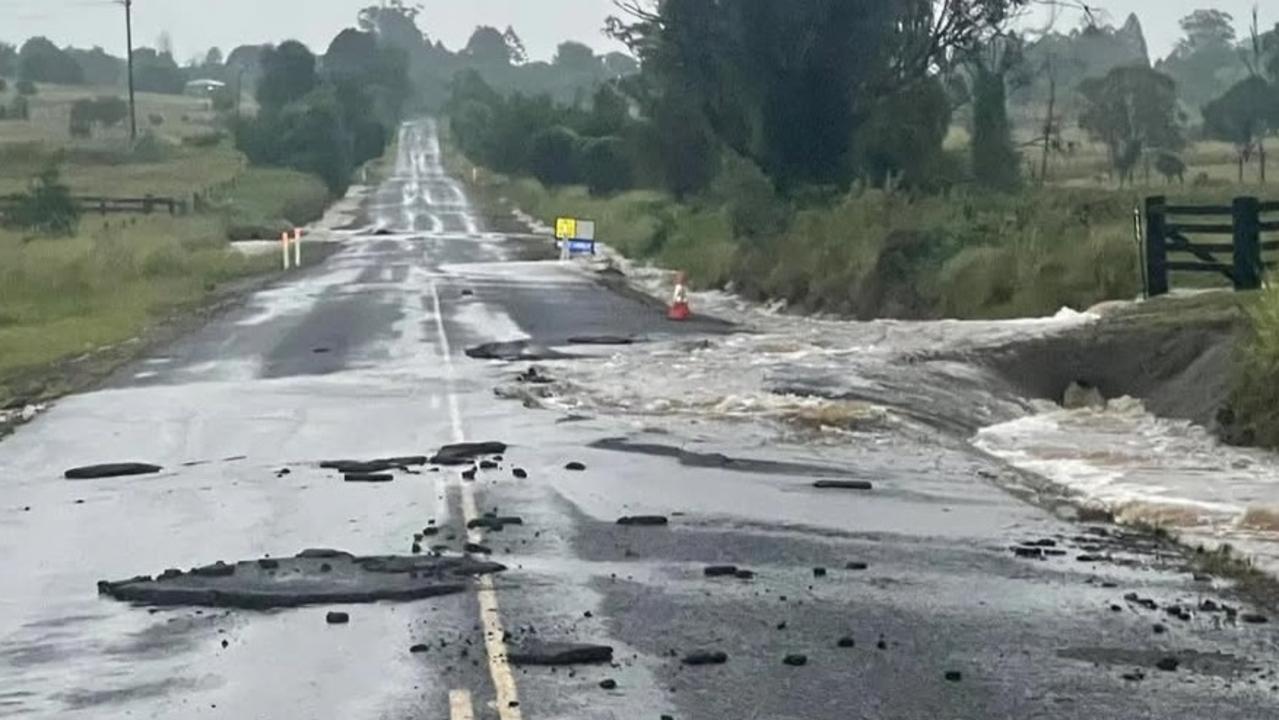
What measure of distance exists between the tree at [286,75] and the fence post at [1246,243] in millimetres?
124809

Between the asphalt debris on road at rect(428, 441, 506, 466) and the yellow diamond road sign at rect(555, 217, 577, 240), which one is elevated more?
the yellow diamond road sign at rect(555, 217, 577, 240)

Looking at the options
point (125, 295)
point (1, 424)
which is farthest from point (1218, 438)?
point (125, 295)

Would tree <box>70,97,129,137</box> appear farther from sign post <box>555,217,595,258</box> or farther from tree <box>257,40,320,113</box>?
sign post <box>555,217,595,258</box>

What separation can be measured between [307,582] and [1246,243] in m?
19.9

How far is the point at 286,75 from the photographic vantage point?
151750 millimetres

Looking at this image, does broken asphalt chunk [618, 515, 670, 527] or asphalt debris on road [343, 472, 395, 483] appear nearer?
broken asphalt chunk [618, 515, 670, 527]

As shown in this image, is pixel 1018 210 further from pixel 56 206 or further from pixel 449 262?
pixel 56 206

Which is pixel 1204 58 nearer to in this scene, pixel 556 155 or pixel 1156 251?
pixel 556 155

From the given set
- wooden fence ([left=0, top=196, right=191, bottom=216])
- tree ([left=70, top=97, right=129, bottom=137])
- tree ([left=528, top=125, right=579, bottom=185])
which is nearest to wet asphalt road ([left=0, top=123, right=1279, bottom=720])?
wooden fence ([left=0, top=196, right=191, bottom=216])

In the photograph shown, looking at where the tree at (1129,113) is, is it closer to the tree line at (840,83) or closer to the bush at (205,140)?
the tree line at (840,83)

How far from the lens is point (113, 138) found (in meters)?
146

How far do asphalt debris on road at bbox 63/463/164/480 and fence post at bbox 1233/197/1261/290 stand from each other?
53.3ft

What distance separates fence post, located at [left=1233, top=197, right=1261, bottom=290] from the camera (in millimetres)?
29469

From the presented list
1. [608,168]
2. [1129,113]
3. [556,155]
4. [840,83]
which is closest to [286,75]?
[556,155]
